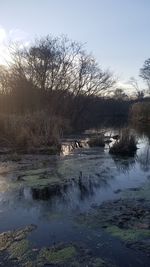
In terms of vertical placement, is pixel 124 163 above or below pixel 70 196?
above

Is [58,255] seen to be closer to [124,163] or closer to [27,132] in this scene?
[124,163]

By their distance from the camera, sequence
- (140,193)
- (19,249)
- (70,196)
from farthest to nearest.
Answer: (140,193)
(70,196)
(19,249)

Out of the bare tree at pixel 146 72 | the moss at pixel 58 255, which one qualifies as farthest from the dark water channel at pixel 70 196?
the bare tree at pixel 146 72

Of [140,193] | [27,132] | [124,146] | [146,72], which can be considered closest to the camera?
[140,193]

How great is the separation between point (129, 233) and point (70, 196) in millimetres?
Answer: 2437

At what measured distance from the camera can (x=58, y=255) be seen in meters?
4.88

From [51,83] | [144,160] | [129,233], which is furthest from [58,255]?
[51,83]

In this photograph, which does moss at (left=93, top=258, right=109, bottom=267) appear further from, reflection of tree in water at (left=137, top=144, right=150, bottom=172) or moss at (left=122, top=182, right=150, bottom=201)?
reflection of tree in water at (left=137, top=144, right=150, bottom=172)

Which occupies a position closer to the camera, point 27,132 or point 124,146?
point 124,146

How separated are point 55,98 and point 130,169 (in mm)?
22101

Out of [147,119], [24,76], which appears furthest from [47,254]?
[147,119]

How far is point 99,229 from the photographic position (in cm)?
589

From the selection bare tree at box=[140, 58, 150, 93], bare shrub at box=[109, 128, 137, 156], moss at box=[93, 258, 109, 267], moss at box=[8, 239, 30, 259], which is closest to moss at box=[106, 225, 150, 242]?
moss at box=[93, 258, 109, 267]

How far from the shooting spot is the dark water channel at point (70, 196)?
5332 millimetres
